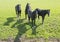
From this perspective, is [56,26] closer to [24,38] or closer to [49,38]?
[49,38]

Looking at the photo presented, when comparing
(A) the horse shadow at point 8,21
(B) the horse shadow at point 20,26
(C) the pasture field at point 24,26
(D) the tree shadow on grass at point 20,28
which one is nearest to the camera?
(D) the tree shadow on grass at point 20,28

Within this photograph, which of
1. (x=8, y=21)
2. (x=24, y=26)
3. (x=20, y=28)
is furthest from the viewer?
(x=8, y=21)

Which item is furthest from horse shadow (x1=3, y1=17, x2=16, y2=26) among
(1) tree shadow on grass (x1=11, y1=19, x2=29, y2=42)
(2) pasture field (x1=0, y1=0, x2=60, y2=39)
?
(1) tree shadow on grass (x1=11, y1=19, x2=29, y2=42)

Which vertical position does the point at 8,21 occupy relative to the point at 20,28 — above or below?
above

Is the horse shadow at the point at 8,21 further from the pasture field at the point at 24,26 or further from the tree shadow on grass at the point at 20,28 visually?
the tree shadow on grass at the point at 20,28

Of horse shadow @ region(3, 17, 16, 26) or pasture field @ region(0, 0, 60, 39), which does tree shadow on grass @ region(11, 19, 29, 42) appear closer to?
pasture field @ region(0, 0, 60, 39)

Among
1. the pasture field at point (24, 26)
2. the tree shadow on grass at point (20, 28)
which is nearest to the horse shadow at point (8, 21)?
the pasture field at point (24, 26)

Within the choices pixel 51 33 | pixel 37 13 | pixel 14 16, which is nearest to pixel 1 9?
pixel 14 16

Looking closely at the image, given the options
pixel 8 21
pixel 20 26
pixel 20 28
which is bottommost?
pixel 20 28

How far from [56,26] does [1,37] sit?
183 inches

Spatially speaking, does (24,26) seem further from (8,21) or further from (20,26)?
(8,21)

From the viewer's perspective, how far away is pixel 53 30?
16.1 metres

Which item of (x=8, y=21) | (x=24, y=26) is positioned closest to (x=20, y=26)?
(x=24, y=26)

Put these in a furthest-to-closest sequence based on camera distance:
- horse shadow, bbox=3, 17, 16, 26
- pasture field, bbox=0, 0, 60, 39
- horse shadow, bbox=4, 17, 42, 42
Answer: horse shadow, bbox=3, 17, 16, 26
pasture field, bbox=0, 0, 60, 39
horse shadow, bbox=4, 17, 42, 42
